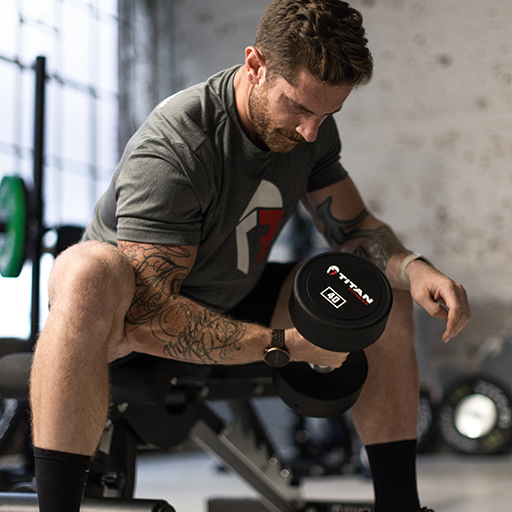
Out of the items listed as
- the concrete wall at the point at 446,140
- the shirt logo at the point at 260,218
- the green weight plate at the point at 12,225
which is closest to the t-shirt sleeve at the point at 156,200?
the shirt logo at the point at 260,218

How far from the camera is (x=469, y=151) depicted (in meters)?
3.47

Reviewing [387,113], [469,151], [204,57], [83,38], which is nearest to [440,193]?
[469,151]

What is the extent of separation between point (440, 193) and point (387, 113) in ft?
1.98

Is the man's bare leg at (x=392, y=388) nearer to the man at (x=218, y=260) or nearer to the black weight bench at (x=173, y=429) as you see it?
the man at (x=218, y=260)

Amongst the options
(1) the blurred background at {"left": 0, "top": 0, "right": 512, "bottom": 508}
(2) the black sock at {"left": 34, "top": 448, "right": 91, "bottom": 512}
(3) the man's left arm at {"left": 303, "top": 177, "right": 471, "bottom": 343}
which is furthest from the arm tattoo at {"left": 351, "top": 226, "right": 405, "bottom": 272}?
(1) the blurred background at {"left": 0, "top": 0, "right": 512, "bottom": 508}

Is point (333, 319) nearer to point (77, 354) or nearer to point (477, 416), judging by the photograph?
point (77, 354)

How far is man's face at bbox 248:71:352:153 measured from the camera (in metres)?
1.03

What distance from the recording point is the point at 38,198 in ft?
6.14

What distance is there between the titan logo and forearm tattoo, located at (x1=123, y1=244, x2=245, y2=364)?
175 mm

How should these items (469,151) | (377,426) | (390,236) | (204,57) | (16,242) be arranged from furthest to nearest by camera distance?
(204,57)
(469,151)
(16,242)
(390,236)
(377,426)

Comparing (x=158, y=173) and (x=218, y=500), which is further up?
(x=158, y=173)

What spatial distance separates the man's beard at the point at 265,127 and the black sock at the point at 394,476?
0.59m

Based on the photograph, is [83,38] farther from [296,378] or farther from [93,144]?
[296,378]

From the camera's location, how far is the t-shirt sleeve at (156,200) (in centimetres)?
98
